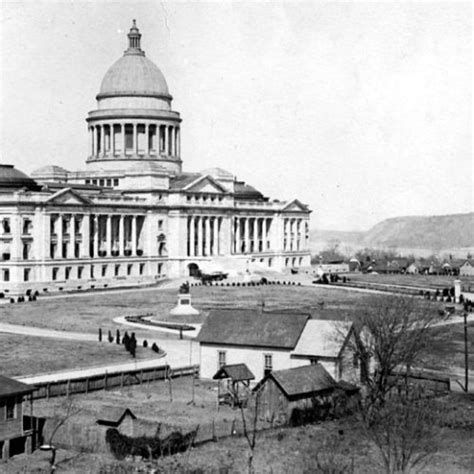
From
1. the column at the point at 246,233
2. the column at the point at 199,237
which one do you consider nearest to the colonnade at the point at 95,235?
the column at the point at 199,237

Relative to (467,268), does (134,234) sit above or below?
above

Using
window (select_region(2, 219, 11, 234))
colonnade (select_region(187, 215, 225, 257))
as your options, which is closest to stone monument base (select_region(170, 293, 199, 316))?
window (select_region(2, 219, 11, 234))

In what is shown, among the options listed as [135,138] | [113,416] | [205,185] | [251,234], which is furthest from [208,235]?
[113,416]

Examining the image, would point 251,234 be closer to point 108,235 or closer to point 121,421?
point 108,235

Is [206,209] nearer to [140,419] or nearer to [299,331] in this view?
[299,331]

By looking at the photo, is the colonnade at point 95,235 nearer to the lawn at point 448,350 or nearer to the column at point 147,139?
the column at point 147,139

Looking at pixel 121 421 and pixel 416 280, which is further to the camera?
pixel 416 280
